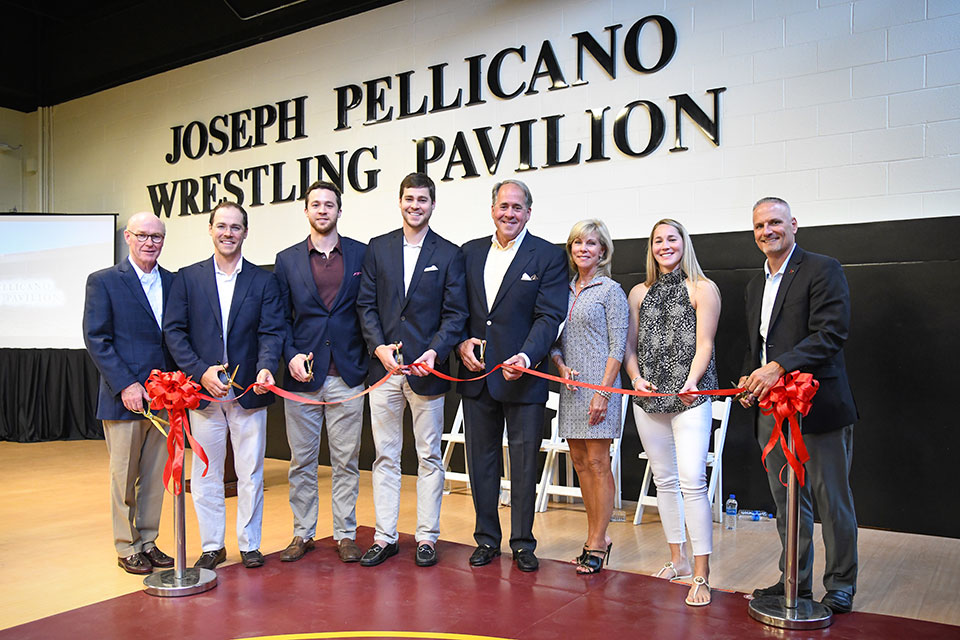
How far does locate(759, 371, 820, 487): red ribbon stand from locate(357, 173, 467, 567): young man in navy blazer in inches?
59.3

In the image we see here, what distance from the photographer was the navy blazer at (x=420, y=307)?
3.88 m

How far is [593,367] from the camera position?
12.3ft


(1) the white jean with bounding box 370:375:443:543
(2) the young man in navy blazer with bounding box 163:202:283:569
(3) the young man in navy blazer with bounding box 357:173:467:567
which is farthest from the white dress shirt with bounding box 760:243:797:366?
(2) the young man in navy blazer with bounding box 163:202:283:569

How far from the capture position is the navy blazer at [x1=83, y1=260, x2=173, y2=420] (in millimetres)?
3791

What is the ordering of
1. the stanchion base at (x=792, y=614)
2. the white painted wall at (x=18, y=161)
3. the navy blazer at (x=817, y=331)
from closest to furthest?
the stanchion base at (x=792, y=614)
the navy blazer at (x=817, y=331)
the white painted wall at (x=18, y=161)

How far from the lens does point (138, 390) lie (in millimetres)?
3768

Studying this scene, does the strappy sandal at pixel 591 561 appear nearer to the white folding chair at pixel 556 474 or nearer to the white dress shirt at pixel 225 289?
the white folding chair at pixel 556 474

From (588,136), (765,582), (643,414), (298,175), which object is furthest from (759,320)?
(298,175)

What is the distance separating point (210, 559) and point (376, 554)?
30.9 inches

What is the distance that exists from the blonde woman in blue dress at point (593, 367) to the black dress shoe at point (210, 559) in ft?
5.67

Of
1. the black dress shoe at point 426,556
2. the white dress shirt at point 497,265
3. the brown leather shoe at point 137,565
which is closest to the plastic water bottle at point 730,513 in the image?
the black dress shoe at point 426,556

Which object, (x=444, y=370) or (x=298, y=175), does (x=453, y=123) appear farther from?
(x=444, y=370)

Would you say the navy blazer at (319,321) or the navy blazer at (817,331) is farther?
the navy blazer at (319,321)

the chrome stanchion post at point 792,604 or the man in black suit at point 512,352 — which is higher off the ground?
the man in black suit at point 512,352
